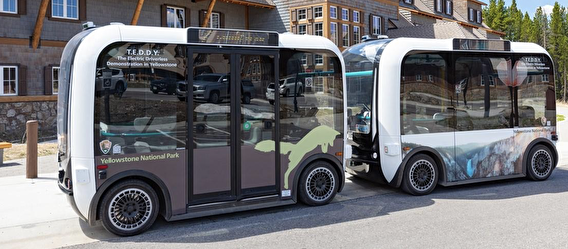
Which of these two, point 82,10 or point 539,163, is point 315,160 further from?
point 82,10

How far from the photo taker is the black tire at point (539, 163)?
948 cm

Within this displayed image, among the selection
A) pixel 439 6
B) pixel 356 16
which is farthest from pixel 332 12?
pixel 439 6

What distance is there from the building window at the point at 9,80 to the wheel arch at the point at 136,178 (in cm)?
Answer: 1420

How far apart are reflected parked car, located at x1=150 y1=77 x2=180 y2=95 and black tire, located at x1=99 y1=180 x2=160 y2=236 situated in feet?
3.89

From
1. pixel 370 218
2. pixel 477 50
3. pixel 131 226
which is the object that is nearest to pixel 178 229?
pixel 131 226

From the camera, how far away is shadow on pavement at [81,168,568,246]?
601cm

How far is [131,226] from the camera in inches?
233

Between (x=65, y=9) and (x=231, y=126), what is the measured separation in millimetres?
15512

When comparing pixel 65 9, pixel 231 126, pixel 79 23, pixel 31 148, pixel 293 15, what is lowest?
pixel 31 148

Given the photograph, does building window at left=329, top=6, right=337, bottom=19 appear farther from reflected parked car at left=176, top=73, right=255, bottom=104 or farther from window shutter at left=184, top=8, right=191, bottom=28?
reflected parked car at left=176, top=73, right=255, bottom=104

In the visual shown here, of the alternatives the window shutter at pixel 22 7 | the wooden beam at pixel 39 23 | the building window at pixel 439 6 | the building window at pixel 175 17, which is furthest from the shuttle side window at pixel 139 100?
the building window at pixel 439 6

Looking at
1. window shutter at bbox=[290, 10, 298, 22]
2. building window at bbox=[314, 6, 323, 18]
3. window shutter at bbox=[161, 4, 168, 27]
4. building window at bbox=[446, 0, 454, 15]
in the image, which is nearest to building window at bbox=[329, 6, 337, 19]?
building window at bbox=[314, 6, 323, 18]

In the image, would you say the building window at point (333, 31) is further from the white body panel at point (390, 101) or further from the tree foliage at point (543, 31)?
the tree foliage at point (543, 31)

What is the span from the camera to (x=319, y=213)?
7027mm
